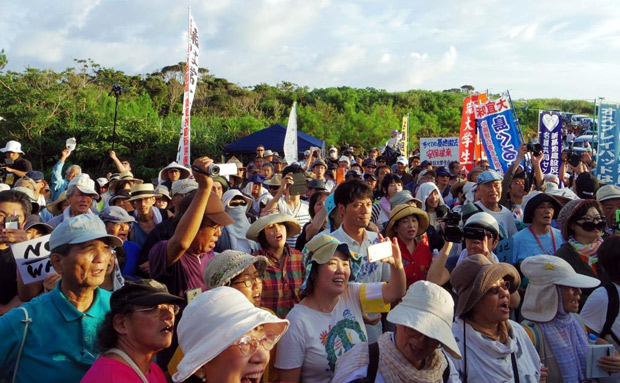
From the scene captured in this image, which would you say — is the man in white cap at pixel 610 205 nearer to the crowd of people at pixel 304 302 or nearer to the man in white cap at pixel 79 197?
the crowd of people at pixel 304 302

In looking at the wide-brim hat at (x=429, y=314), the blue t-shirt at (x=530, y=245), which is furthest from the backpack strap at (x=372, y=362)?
the blue t-shirt at (x=530, y=245)

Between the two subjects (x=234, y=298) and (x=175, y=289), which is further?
(x=175, y=289)

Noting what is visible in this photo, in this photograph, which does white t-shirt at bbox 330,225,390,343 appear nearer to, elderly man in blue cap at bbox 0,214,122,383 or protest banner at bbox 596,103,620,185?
elderly man in blue cap at bbox 0,214,122,383

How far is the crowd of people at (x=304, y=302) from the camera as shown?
6.27ft

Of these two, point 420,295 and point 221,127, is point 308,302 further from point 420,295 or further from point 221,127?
point 221,127

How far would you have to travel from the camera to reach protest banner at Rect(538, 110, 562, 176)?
337 inches

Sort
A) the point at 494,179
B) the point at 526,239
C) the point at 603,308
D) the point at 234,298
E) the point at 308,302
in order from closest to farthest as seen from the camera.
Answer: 1. the point at 234,298
2. the point at 308,302
3. the point at 603,308
4. the point at 526,239
5. the point at 494,179

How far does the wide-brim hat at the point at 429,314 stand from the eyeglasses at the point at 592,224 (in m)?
2.07

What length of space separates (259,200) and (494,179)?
2.80 meters

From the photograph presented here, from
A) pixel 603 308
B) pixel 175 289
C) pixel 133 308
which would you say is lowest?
pixel 603 308

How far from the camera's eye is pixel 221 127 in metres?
23.7

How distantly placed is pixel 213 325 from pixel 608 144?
23.9 feet

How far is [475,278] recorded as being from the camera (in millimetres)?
2531

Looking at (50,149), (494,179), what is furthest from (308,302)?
(50,149)
